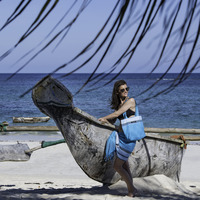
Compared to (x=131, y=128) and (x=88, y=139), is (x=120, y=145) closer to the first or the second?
(x=131, y=128)

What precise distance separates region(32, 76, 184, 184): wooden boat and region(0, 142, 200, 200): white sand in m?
0.19

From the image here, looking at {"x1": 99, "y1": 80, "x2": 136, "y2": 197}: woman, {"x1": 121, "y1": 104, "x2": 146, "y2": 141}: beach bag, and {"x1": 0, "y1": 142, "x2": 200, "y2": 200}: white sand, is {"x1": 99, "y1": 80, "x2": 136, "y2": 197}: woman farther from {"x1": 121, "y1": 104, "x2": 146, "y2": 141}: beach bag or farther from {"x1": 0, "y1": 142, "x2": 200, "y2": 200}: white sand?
{"x1": 0, "y1": 142, "x2": 200, "y2": 200}: white sand

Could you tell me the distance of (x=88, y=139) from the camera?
402cm

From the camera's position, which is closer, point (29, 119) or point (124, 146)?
point (124, 146)

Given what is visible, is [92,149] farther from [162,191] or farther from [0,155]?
[0,155]

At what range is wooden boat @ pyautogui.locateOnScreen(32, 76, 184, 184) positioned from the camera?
3816 millimetres

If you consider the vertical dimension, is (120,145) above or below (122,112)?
below

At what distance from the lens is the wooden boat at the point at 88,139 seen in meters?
3.82

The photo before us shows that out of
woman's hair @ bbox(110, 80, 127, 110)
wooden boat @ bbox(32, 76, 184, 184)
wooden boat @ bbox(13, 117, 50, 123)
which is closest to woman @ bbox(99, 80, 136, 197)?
woman's hair @ bbox(110, 80, 127, 110)

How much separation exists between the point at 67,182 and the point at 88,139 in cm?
211

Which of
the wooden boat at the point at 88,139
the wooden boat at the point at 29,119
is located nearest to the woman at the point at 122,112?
the wooden boat at the point at 88,139

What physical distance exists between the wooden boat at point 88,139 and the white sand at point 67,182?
0.19m

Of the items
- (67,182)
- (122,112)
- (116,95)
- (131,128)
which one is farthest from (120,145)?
(67,182)

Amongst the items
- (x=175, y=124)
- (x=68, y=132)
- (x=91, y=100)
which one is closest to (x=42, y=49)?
(x=68, y=132)
